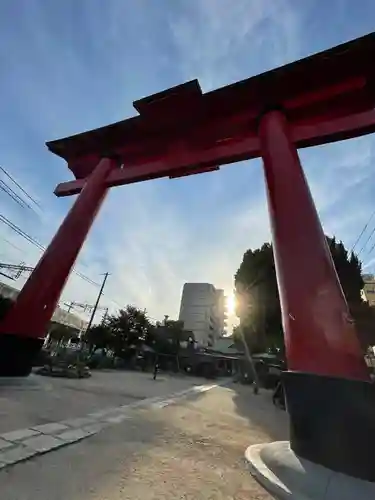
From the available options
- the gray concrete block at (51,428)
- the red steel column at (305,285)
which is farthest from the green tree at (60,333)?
the red steel column at (305,285)

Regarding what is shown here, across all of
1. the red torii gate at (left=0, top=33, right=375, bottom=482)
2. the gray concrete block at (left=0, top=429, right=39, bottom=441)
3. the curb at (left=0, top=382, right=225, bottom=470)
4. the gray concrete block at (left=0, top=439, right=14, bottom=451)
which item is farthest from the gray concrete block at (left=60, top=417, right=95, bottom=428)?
the red torii gate at (left=0, top=33, right=375, bottom=482)

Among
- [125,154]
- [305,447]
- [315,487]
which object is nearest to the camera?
[315,487]

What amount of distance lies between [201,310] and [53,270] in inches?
2556

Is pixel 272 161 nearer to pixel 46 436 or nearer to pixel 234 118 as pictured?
pixel 234 118

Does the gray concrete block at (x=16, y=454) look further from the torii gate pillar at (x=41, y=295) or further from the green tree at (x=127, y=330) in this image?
Result: the green tree at (x=127, y=330)

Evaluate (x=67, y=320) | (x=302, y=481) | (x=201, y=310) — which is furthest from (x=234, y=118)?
(x=201, y=310)

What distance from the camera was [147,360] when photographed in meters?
27.6

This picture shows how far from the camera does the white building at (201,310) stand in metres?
68.3

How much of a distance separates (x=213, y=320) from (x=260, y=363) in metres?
53.6

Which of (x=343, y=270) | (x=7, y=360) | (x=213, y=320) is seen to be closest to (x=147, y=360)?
(x=343, y=270)

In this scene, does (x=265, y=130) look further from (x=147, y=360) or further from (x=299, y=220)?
(x=147, y=360)

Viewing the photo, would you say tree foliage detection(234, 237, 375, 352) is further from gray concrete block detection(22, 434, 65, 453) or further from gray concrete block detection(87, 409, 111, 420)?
gray concrete block detection(22, 434, 65, 453)

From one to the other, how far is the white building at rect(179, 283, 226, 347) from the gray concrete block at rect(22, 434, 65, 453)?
65.5 metres

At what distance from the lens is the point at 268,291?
51.3ft
